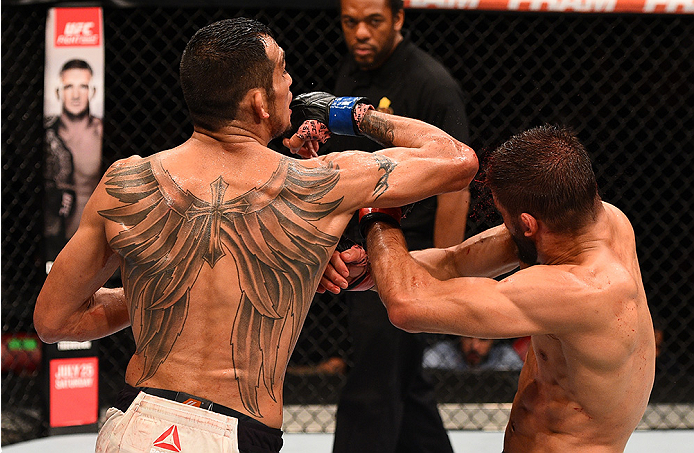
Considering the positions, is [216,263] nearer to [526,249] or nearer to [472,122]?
[526,249]

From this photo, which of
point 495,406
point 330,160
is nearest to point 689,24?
point 495,406

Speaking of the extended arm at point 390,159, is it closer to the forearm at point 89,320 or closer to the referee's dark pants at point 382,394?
the forearm at point 89,320

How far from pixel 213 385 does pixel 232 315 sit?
12 centimetres

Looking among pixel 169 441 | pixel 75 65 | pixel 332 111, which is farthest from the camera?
pixel 75 65

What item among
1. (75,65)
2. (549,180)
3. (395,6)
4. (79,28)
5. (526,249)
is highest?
(395,6)

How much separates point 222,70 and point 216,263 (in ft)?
1.04

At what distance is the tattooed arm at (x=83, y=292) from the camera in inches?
49.3

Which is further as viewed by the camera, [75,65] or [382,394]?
[75,65]

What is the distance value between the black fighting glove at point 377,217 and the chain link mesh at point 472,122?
1.63 meters

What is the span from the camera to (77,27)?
9.24 feet

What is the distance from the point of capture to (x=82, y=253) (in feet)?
4.13

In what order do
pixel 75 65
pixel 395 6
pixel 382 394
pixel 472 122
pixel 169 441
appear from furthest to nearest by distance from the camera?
pixel 472 122 → pixel 75 65 → pixel 395 6 → pixel 382 394 → pixel 169 441

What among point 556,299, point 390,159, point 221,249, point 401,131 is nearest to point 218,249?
point 221,249

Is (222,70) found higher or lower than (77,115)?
higher
